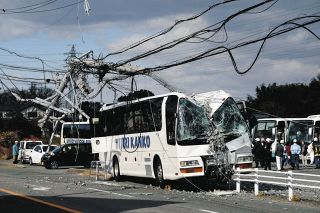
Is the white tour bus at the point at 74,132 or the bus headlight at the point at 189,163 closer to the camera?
the bus headlight at the point at 189,163

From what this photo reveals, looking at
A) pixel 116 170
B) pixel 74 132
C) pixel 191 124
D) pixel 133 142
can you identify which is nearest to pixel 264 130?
pixel 74 132

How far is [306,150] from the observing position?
3941 centimetres

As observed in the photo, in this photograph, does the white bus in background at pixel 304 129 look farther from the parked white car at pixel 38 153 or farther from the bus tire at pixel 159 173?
the bus tire at pixel 159 173

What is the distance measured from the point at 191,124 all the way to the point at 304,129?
86.0ft

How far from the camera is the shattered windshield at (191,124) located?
19016mm

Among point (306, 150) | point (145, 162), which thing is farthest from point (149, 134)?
point (306, 150)

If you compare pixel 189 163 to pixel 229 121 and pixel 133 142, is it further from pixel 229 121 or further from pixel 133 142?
pixel 133 142

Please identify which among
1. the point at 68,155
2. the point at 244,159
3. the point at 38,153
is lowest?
the point at 244,159

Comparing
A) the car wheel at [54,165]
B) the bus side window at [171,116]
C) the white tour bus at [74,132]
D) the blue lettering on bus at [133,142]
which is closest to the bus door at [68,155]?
the car wheel at [54,165]

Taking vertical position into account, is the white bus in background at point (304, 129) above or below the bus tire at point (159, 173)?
above

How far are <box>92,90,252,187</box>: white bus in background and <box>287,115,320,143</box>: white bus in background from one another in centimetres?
2267

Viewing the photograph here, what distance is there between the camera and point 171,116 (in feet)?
63.7

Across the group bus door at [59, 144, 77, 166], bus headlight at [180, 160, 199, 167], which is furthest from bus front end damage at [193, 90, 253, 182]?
bus door at [59, 144, 77, 166]

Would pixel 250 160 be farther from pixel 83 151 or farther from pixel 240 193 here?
pixel 83 151
